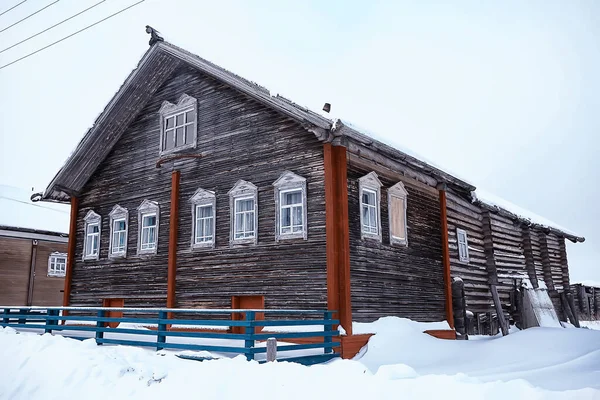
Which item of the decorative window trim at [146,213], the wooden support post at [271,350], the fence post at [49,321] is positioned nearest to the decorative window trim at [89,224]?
the decorative window trim at [146,213]

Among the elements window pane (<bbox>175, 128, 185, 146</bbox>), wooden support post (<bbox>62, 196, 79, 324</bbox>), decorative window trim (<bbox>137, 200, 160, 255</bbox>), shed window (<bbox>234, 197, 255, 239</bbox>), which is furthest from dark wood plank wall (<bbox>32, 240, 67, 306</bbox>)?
shed window (<bbox>234, 197, 255, 239</bbox>)

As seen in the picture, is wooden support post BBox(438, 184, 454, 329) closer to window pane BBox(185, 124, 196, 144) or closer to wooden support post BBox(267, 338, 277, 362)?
window pane BBox(185, 124, 196, 144)

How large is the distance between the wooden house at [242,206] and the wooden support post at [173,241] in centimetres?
4

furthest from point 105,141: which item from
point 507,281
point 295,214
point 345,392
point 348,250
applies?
point 507,281

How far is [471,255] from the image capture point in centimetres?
2041

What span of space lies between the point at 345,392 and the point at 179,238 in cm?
1015

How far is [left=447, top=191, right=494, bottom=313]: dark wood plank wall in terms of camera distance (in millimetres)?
18880

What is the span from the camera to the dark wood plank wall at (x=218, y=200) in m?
13.4

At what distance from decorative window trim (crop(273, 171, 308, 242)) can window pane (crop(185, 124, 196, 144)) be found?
420cm

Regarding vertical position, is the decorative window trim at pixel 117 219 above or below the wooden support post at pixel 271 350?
above

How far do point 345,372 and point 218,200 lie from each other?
28.1 ft

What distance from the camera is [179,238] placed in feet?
53.0

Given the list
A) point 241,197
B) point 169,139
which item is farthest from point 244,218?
point 169,139

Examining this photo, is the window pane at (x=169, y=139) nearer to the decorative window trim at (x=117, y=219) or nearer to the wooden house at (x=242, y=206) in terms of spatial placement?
the wooden house at (x=242, y=206)
